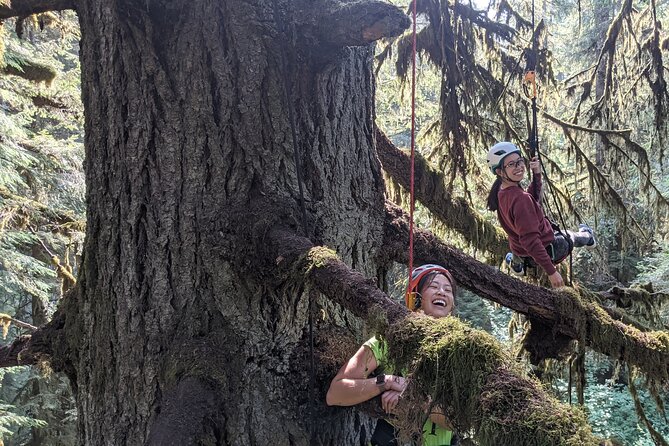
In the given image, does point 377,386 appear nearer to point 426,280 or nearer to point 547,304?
point 426,280

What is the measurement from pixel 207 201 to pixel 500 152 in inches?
108

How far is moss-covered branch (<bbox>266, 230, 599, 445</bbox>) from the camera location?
1229 mm

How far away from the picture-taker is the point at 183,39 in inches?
90.9

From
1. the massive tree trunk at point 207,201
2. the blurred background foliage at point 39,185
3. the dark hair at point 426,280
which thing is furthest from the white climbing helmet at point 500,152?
the blurred background foliage at point 39,185

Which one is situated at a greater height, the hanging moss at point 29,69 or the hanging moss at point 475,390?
the hanging moss at point 29,69

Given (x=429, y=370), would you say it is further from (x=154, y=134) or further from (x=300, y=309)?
(x=154, y=134)

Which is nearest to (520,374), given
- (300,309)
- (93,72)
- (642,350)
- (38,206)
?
(300,309)

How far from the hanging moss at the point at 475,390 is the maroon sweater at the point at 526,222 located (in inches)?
106

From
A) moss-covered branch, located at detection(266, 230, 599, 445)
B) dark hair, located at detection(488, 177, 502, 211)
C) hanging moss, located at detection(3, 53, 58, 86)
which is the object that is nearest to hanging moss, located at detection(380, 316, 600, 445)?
moss-covered branch, located at detection(266, 230, 599, 445)

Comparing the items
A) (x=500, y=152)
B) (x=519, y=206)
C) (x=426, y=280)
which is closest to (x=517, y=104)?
(x=500, y=152)

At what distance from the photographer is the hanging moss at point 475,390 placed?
4.01ft

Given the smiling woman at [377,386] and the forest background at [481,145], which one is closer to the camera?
the smiling woman at [377,386]

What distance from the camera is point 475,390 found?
1.36 meters

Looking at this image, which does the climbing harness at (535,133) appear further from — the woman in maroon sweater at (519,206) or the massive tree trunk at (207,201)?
the massive tree trunk at (207,201)
